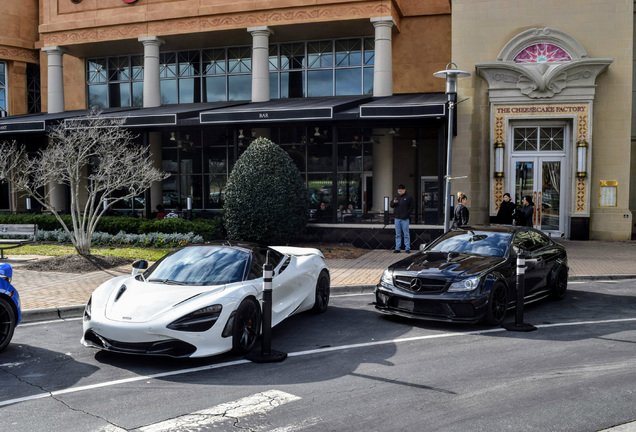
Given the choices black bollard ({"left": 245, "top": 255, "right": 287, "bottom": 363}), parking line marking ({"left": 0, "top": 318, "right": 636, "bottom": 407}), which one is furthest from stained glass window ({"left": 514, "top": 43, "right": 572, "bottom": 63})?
black bollard ({"left": 245, "top": 255, "right": 287, "bottom": 363})

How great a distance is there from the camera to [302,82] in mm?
24938

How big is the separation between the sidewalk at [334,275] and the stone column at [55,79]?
1323 cm

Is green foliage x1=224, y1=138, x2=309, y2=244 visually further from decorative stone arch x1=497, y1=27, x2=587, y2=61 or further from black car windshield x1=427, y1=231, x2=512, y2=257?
decorative stone arch x1=497, y1=27, x2=587, y2=61

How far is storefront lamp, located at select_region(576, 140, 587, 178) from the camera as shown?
19703 mm

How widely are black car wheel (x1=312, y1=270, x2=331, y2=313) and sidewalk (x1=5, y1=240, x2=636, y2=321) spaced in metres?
2.02

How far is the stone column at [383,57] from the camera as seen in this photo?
71.7 ft

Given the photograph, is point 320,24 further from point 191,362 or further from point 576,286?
point 191,362

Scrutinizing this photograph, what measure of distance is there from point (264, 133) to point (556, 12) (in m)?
12.5

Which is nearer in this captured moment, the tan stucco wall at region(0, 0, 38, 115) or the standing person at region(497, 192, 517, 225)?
the standing person at region(497, 192, 517, 225)

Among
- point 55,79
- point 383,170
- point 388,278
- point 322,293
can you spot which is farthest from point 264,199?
point 55,79

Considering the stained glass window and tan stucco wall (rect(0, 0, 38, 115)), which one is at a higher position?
tan stucco wall (rect(0, 0, 38, 115))

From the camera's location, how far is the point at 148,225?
60.4ft

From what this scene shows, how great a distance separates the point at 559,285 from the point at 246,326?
20.5 feet

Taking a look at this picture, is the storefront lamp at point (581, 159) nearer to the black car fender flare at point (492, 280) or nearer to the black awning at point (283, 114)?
the black awning at point (283, 114)
